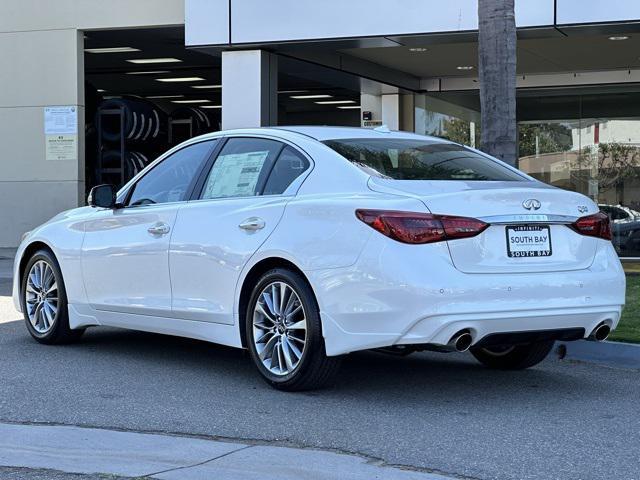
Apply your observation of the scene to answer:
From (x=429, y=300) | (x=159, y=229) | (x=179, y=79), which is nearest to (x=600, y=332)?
(x=429, y=300)

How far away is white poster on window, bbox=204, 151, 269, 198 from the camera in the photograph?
6.71m

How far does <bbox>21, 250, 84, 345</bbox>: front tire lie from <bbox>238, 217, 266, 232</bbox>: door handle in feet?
7.20

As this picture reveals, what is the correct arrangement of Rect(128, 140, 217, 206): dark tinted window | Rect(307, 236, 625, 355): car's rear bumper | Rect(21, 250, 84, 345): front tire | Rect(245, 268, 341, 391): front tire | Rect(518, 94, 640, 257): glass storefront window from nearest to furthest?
Rect(307, 236, 625, 355): car's rear bumper → Rect(245, 268, 341, 391): front tire → Rect(128, 140, 217, 206): dark tinted window → Rect(21, 250, 84, 345): front tire → Rect(518, 94, 640, 257): glass storefront window

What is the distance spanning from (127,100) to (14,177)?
3597mm

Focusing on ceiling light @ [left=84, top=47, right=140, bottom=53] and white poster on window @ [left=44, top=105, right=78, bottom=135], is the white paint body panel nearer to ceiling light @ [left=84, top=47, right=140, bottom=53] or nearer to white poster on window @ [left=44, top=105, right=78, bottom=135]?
white poster on window @ [left=44, top=105, right=78, bottom=135]

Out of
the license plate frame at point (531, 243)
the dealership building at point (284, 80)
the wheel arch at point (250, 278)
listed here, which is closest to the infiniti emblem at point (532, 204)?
the license plate frame at point (531, 243)

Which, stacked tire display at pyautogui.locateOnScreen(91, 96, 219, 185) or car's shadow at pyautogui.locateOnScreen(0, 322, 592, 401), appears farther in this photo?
stacked tire display at pyautogui.locateOnScreen(91, 96, 219, 185)

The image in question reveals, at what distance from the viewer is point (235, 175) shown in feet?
→ 22.5

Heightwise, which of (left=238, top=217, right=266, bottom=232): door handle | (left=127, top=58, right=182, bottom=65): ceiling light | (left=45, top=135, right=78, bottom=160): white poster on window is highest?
(left=127, top=58, right=182, bottom=65): ceiling light

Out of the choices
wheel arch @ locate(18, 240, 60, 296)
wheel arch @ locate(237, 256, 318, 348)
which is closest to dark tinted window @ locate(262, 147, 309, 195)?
wheel arch @ locate(237, 256, 318, 348)

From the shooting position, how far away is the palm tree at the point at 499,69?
8930 mm

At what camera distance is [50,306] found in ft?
26.5

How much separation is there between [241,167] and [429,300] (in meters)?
1.95

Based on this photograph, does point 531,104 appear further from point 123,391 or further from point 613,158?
point 123,391
